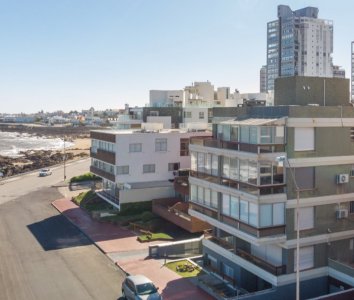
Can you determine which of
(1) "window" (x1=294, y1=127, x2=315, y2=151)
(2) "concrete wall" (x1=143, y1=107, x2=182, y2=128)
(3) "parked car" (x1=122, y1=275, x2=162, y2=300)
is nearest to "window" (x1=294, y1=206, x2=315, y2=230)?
(1) "window" (x1=294, y1=127, x2=315, y2=151)

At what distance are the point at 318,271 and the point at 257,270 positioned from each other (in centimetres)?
381

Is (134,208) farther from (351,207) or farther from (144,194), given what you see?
(351,207)

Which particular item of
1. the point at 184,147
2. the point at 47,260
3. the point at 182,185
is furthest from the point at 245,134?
the point at 184,147

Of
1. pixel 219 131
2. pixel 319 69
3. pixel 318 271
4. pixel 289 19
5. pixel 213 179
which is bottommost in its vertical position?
pixel 318 271

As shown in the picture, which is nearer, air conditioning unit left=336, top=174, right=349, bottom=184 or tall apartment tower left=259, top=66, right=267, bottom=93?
air conditioning unit left=336, top=174, right=349, bottom=184

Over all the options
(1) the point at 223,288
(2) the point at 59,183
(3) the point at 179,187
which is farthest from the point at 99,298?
(2) the point at 59,183

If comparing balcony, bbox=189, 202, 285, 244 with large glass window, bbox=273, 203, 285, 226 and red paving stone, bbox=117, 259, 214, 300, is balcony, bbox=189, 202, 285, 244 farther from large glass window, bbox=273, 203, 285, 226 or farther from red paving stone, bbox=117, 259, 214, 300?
red paving stone, bbox=117, 259, 214, 300

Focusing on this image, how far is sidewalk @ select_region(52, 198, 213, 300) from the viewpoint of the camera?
30.6 meters

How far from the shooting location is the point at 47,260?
37.2 metres

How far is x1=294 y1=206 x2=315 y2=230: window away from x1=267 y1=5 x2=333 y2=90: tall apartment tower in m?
132

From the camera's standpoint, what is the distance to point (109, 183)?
57188mm

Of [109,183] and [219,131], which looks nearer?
[219,131]

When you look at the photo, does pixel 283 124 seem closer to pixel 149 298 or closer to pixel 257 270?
pixel 257 270

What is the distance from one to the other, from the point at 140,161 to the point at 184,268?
67.5 ft
